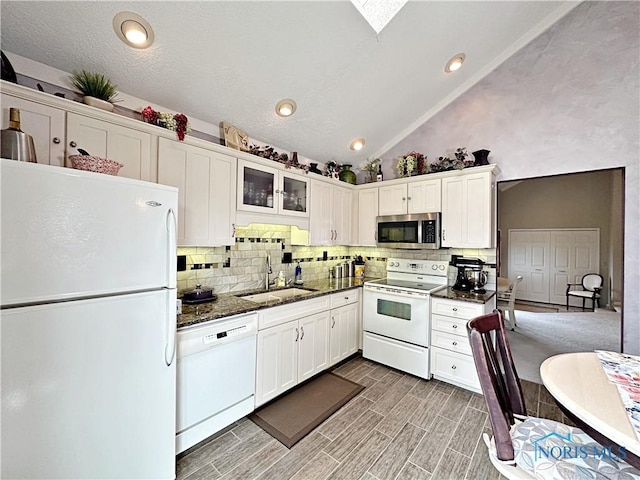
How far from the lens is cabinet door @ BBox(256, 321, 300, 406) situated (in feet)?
7.50

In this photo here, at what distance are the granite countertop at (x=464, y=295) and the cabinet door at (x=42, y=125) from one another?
3.26 metres

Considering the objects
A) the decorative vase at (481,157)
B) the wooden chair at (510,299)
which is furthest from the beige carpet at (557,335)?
the decorative vase at (481,157)

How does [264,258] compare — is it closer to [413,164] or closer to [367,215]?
[367,215]

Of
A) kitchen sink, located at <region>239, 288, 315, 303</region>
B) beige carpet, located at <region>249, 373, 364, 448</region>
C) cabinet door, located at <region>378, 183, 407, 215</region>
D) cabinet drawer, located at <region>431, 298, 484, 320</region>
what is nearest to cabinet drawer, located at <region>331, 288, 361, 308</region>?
kitchen sink, located at <region>239, 288, 315, 303</region>

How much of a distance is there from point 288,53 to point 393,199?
207 centimetres

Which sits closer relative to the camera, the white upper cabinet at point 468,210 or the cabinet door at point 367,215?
the white upper cabinet at point 468,210

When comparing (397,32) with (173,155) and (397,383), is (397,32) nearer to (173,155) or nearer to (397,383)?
(173,155)

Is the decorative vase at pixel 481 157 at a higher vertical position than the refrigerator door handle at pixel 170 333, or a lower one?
higher

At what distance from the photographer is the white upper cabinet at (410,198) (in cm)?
325

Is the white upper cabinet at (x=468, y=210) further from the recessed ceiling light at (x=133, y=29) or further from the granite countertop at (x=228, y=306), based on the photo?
the recessed ceiling light at (x=133, y=29)

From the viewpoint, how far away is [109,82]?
1.90m

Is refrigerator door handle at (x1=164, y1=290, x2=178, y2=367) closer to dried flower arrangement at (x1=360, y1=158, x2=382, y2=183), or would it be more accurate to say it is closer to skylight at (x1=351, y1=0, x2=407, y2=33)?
skylight at (x1=351, y1=0, x2=407, y2=33)

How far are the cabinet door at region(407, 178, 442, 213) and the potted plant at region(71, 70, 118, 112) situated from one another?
9.95ft

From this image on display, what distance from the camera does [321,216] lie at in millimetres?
3418
